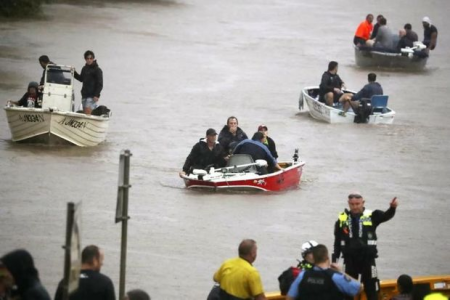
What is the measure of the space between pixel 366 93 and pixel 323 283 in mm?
21563

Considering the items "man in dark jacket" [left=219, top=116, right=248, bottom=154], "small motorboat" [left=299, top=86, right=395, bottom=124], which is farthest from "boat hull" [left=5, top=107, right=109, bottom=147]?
"small motorboat" [left=299, top=86, right=395, bottom=124]

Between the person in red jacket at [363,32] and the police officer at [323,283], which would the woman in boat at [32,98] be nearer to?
the police officer at [323,283]

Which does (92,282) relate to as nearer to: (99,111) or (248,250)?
(248,250)

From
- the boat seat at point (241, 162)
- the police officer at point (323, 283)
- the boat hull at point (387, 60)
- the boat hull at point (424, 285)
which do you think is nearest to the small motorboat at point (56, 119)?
the boat seat at point (241, 162)

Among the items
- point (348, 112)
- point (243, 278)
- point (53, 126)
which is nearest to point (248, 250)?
point (243, 278)

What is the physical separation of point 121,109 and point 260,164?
1302 cm

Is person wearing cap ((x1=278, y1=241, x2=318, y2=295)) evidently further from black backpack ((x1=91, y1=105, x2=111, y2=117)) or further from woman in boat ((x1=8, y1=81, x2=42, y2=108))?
black backpack ((x1=91, y1=105, x2=111, y2=117))

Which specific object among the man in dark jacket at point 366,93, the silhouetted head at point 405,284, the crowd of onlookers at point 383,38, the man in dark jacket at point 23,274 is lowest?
the silhouetted head at point 405,284

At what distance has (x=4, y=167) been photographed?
26219mm

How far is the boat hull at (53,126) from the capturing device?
26.8 m

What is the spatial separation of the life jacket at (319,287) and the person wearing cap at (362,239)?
9.57 ft

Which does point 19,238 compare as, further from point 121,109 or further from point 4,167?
point 121,109

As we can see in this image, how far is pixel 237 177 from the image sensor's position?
23266 mm

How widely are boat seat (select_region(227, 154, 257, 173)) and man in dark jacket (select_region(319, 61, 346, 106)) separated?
879cm
